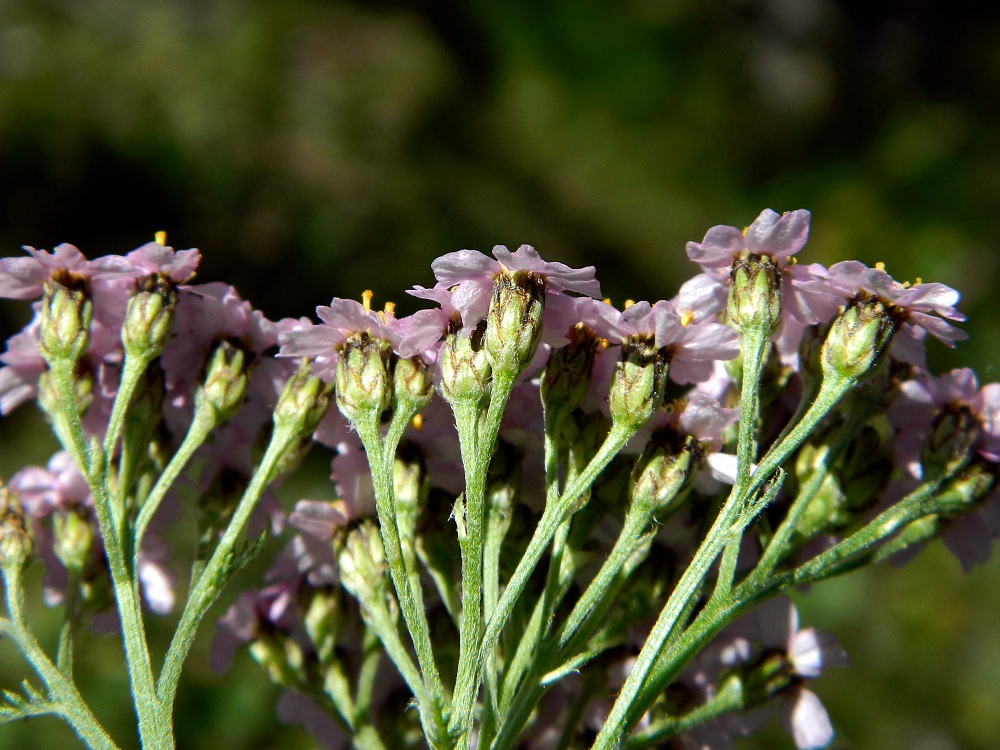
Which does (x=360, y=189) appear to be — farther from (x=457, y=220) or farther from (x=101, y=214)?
(x=101, y=214)

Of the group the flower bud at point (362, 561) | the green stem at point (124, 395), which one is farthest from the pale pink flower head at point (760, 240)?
the green stem at point (124, 395)

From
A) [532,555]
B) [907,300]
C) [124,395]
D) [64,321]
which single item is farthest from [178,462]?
[907,300]

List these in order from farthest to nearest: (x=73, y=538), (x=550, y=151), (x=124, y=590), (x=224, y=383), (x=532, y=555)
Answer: (x=550, y=151)
(x=73, y=538)
(x=224, y=383)
(x=124, y=590)
(x=532, y=555)

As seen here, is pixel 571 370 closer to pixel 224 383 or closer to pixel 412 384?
pixel 412 384

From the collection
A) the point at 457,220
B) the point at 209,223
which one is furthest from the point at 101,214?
the point at 457,220

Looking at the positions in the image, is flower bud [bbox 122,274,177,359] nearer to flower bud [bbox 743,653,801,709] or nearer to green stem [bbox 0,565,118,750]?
green stem [bbox 0,565,118,750]

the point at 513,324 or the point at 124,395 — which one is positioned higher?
the point at 513,324
